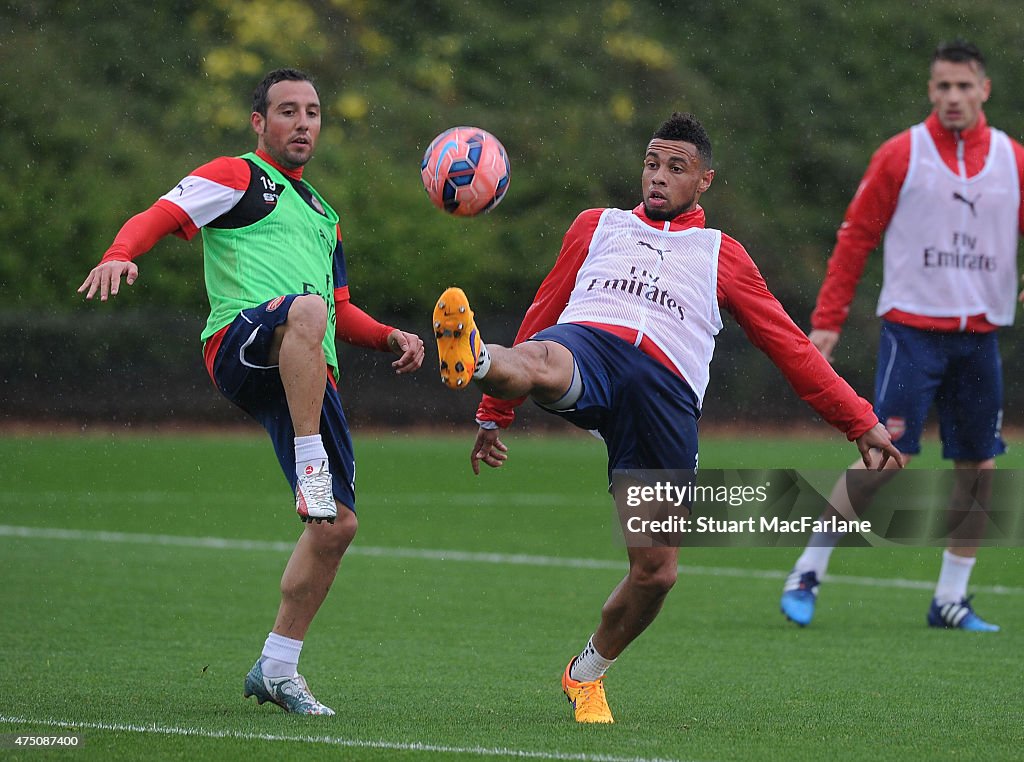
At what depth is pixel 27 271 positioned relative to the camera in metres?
26.5

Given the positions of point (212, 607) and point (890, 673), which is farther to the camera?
point (212, 607)

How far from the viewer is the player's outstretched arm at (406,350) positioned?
6164mm

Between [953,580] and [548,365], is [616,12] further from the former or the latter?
[548,365]

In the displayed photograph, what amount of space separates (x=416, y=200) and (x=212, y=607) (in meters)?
20.2

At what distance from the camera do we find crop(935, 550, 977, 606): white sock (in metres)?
8.77

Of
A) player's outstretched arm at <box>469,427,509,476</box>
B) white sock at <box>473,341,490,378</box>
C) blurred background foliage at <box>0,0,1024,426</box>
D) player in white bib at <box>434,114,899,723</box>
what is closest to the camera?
white sock at <box>473,341,490,378</box>

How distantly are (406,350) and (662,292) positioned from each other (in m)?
0.99

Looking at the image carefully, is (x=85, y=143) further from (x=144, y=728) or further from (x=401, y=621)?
(x=144, y=728)

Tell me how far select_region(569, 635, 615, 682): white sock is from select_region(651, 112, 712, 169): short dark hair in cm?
194

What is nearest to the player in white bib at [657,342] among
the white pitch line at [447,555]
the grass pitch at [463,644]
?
the grass pitch at [463,644]

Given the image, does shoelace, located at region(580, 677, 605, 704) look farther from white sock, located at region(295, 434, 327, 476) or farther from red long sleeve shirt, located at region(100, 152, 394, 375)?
red long sleeve shirt, located at region(100, 152, 394, 375)

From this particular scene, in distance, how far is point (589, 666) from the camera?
243 inches

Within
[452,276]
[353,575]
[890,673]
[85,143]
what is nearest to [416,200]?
[452,276]

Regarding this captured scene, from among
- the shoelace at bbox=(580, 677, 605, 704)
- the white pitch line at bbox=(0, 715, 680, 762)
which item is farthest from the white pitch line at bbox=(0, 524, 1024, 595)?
the white pitch line at bbox=(0, 715, 680, 762)
